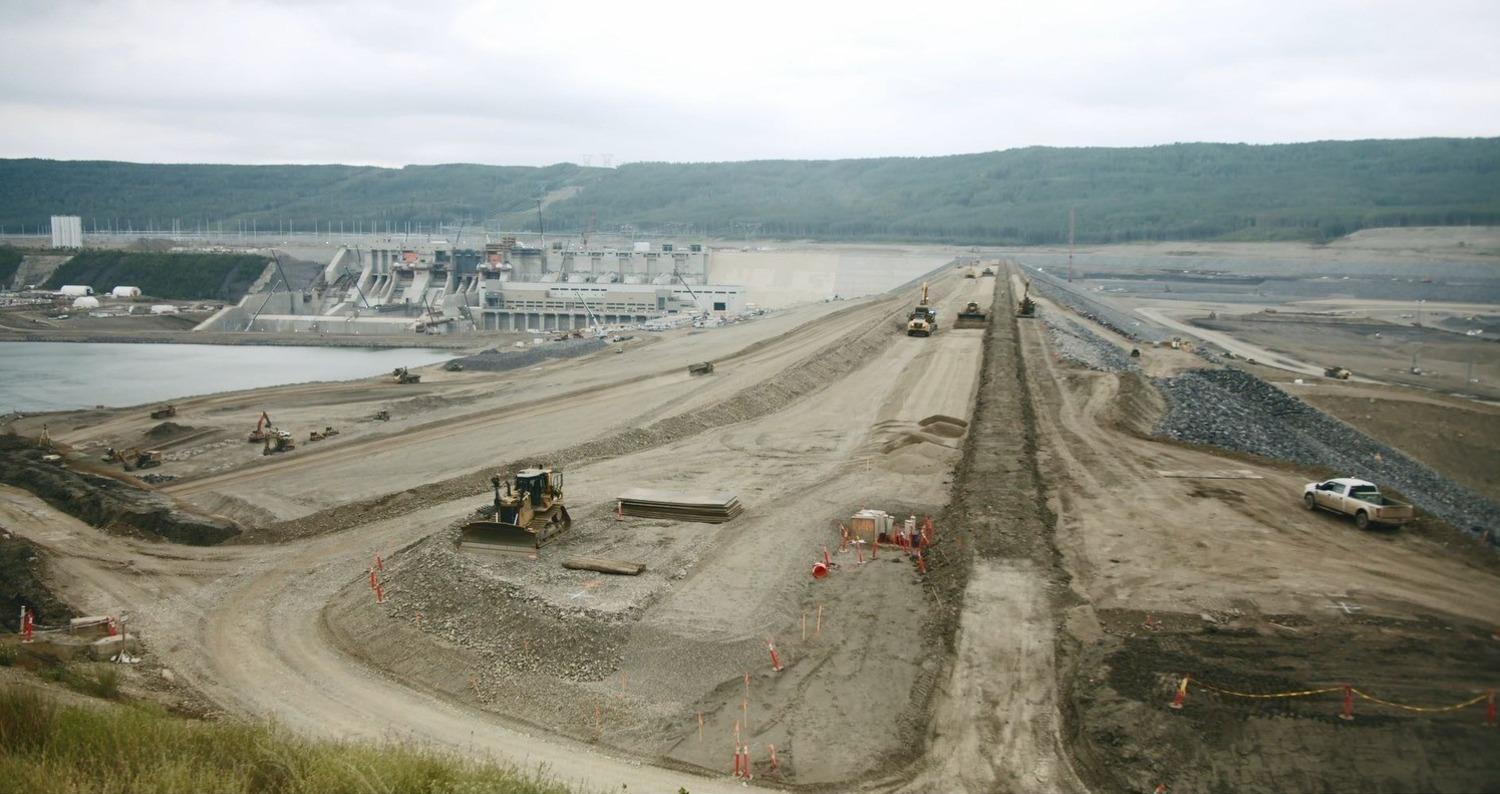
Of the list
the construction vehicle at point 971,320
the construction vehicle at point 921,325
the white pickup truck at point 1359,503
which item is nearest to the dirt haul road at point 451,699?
the white pickup truck at point 1359,503

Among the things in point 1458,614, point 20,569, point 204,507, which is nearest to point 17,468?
point 204,507

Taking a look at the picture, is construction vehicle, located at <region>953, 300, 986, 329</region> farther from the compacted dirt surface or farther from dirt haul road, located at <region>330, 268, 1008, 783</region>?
dirt haul road, located at <region>330, 268, 1008, 783</region>

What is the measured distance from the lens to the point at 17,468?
106ft

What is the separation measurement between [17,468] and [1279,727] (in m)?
34.9

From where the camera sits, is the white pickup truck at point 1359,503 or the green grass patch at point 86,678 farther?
the white pickup truck at point 1359,503

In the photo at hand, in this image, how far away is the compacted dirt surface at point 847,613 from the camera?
13.5 meters

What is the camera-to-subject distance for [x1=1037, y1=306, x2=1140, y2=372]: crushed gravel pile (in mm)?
45125

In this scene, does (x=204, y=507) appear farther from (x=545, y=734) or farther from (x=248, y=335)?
(x=248, y=335)

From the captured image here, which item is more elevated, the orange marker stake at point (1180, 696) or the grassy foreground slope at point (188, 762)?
the grassy foreground slope at point (188, 762)

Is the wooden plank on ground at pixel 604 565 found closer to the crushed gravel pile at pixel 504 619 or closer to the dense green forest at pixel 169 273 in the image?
the crushed gravel pile at pixel 504 619

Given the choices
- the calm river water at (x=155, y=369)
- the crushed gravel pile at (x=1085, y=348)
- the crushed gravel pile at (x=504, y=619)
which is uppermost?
the crushed gravel pile at (x=1085, y=348)

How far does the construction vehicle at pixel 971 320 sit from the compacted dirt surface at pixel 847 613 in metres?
23.0

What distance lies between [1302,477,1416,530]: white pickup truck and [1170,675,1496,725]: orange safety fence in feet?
31.1

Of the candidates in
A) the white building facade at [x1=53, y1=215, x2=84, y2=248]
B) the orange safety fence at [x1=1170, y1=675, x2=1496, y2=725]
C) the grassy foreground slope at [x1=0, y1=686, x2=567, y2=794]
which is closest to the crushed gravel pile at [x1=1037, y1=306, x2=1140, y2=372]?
the orange safety fence at [x1=1170, y1=675, x2=1496, y2=725]
